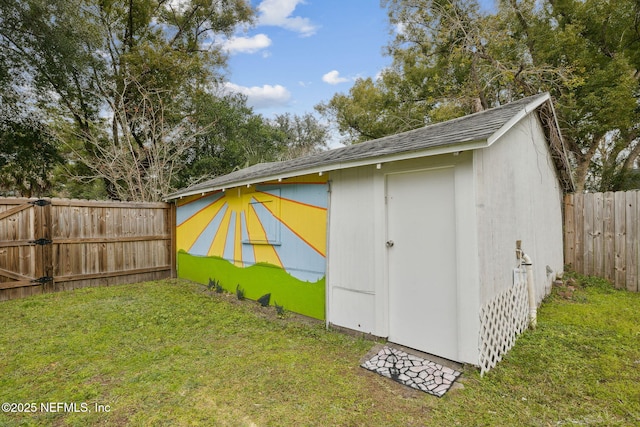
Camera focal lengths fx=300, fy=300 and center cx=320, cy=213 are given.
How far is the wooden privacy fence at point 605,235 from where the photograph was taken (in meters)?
5.49

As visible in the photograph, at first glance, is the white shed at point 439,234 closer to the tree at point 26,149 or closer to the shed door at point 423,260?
the shed door at point 423,260

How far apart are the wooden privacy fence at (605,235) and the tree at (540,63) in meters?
4.53

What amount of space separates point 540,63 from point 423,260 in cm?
1058

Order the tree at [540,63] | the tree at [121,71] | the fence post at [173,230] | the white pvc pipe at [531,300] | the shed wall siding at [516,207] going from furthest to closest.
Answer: the tree at [121,71]
the tree at [540,63]
the fence post at [173,230]
the white pvc pipe at [531,300]
the shed wall siding at [516,207]

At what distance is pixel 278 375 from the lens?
3084 mm

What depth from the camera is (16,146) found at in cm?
1198

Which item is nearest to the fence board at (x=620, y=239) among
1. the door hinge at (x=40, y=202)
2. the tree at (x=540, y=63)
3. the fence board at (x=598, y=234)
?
the fence board at (x=598, y=234)

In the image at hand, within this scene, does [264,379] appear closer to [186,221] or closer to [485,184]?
[485,184]

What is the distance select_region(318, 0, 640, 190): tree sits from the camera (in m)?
8.83

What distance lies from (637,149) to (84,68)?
68.2 feet

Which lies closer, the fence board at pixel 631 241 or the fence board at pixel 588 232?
the fence board at pixel 631 241

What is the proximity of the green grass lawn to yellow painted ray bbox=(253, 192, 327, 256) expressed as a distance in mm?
1258

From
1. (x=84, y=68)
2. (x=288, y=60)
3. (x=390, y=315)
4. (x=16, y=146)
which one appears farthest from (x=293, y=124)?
(x=390, y=315)

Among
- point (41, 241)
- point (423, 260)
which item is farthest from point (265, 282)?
point (41, 241)
